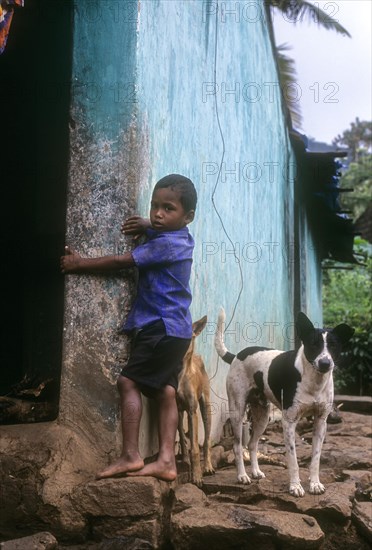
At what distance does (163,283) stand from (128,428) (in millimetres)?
803

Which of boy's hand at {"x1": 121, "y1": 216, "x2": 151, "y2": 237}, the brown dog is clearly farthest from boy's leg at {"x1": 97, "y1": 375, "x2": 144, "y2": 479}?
boy's hand at {"x1": 121, "y1": 216, "x2": 151, "y2": 237}

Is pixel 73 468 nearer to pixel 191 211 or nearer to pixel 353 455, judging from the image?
pixel 191 211

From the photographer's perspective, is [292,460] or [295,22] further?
[295,22]

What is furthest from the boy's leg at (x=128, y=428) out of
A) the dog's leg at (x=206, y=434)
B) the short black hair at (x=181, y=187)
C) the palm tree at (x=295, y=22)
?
the palm tree at (x=295, y=22)

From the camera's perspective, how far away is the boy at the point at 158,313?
11.3 feet

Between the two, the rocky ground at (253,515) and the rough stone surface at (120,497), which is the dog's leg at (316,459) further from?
the rough stone surface at (120,497)

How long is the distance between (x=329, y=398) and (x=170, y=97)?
2304 millimetres

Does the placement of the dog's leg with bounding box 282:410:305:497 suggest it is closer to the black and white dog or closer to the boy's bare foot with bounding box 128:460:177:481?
the black and white dog

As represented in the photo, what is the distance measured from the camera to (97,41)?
150 inches

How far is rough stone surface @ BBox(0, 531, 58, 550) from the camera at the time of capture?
114 inches

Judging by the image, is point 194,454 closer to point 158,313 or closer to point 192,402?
point 192,402

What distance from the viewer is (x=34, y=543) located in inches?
116

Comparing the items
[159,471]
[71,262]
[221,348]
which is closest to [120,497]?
[159,471]

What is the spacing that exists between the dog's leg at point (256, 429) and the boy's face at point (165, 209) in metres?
1.81
